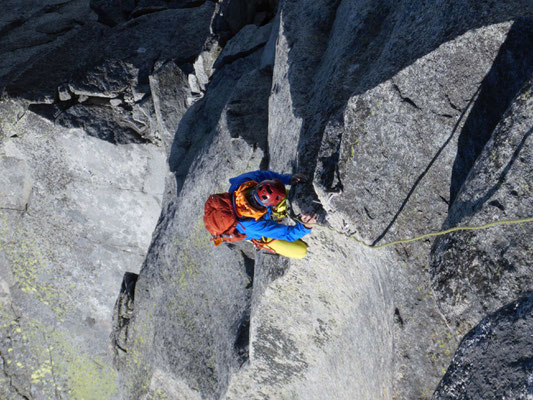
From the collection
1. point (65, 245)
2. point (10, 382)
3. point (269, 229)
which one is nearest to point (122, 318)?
point (65, 245)

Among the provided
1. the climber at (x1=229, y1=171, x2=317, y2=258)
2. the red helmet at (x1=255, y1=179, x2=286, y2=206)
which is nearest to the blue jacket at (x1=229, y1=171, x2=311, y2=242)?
the climber at (x1=229, y1=171, x2=317, y2=258)

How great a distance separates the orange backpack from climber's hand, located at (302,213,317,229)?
3.98 feet

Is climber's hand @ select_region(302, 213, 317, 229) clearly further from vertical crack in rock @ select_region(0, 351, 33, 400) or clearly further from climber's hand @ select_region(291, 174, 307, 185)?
vertical crack in rock @ select_region(0, 351, 33, 400)

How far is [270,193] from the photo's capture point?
8.68m

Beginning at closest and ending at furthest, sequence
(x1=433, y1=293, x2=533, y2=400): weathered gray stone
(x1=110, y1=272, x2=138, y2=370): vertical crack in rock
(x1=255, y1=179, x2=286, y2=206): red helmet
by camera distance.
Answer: (x1=433, y1=293, x2=533, y2=400): weathered gray stone, (x1=255, y1=179, x2=286, y2=206): red helmet, (x1=110, y1=272, x2=138, y2=370): vertical crack in rock

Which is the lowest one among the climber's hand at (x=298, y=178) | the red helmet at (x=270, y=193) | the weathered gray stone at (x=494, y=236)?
the weathered gray stone at (x=494, y=236)

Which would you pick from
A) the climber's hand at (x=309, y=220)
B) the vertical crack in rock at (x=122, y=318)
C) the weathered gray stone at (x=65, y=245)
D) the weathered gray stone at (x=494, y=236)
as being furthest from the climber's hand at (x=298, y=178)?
the vertical crack in rock at (x=122, y=318)

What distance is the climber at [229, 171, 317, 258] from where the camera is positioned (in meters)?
8.76

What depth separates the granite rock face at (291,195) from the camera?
617cm

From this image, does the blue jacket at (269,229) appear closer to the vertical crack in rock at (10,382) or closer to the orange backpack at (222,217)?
the orange backpack at (222,217)

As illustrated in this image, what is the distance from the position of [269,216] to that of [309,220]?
92 cm

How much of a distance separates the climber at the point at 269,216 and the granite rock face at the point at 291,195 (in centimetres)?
38

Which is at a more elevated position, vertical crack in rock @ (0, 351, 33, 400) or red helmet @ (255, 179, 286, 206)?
red helmet @ (255, 179, 286, 206)

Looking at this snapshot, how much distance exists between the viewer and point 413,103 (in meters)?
7.52
